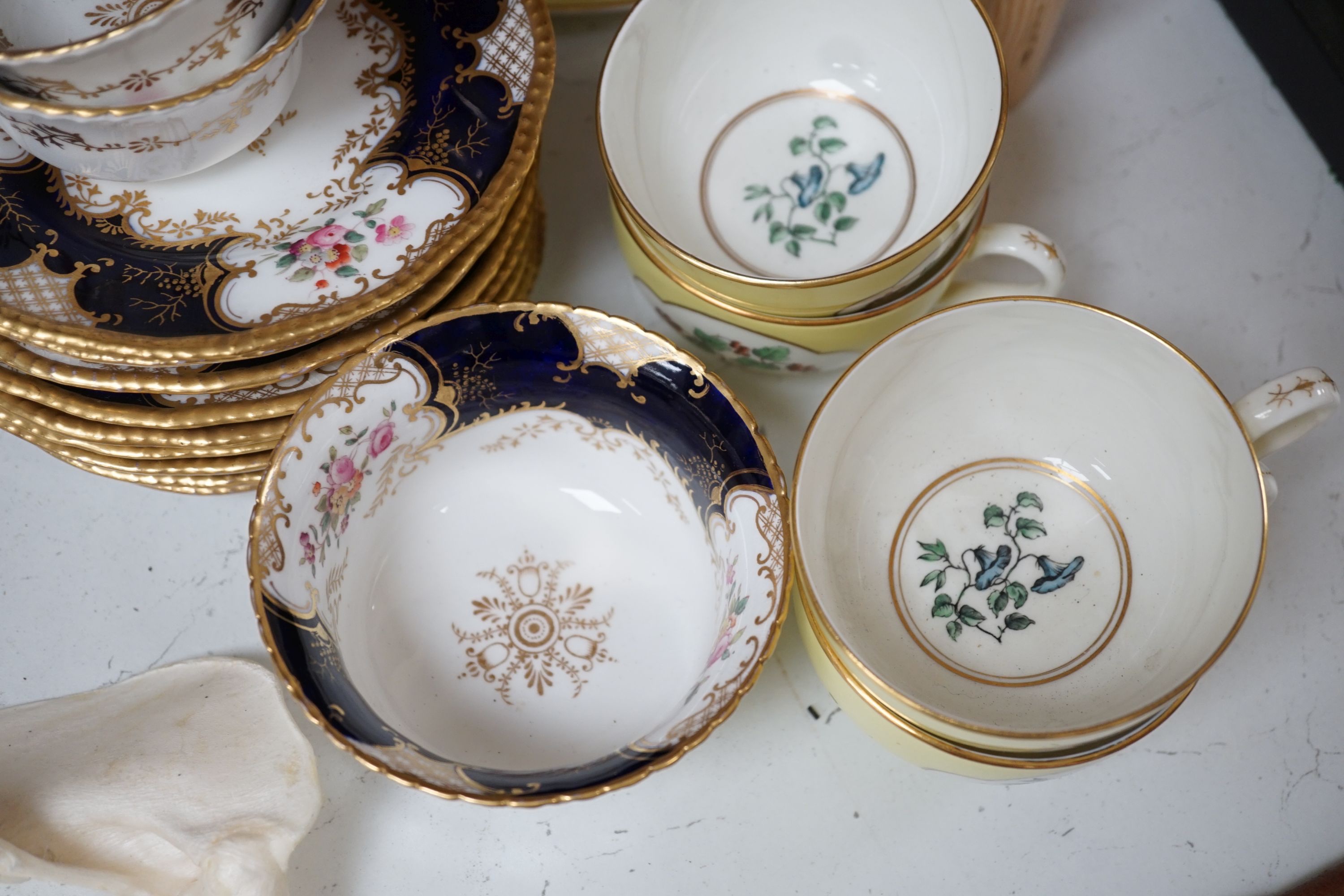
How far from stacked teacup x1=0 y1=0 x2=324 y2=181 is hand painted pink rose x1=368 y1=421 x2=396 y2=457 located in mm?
175

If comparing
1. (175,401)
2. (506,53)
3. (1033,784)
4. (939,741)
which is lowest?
(1033,784)

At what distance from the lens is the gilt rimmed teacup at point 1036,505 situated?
2.12ft

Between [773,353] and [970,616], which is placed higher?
[773,353]

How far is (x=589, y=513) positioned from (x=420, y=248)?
0.20 metres

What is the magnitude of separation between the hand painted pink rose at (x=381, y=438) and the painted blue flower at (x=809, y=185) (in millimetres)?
342

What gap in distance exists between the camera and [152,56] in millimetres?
551

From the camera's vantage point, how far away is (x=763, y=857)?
2.22 feet

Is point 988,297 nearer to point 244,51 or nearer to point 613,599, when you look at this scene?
point 613,599

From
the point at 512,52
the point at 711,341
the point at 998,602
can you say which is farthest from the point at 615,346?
the point at 998,602

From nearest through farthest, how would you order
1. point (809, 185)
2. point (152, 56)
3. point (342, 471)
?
point (152, 56) < point (342, 471) < point (809, 185)

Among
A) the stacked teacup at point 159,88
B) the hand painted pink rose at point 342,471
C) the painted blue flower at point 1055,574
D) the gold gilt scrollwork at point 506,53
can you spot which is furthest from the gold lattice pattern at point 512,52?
the painted blue flower at point 1055,574

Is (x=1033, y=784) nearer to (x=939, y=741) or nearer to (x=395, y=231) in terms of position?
(x=939, y=741)

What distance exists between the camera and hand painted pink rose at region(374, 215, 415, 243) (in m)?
0.63

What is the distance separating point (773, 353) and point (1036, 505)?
0.20 metres
